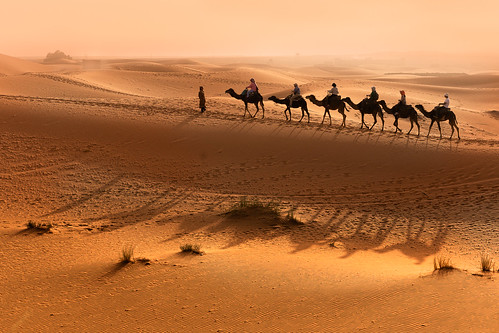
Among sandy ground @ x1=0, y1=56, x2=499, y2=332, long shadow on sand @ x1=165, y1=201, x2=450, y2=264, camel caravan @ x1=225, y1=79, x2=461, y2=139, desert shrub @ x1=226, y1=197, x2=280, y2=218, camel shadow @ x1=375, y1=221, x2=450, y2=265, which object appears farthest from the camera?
camel caravan @ x1=225, y1=79, x2=461, y2=139

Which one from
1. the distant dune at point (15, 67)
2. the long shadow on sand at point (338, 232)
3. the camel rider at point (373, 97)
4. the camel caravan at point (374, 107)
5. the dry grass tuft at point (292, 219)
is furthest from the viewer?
the distant dune at point (15, 67)

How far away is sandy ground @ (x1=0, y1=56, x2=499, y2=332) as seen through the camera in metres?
5.90

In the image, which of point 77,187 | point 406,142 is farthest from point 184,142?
point 406,142

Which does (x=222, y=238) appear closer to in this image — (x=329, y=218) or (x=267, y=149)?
(x=329, y=218)

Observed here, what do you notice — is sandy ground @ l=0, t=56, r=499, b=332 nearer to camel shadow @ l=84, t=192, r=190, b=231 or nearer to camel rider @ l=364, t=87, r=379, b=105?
camel shadow @ l=84, t=192, r=190, b=231

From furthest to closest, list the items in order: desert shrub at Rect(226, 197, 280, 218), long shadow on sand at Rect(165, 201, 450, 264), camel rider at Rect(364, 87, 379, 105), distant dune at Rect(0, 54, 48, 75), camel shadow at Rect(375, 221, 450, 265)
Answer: distant dune at Rect(0, 54, 48, 75) → camel rider at Rect(364, 87, 379, 105) → desert shrub at Rect(226, 197, 280, 218) → long shadow on sand at Rect(165, 201, 450, 264) → camel shadow at Rect(375, 221, 450, 265)

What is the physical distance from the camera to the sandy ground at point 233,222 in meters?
5.90

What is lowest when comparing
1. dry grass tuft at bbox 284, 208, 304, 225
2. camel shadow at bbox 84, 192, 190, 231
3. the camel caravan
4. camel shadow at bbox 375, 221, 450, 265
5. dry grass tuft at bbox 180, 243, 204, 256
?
camel shadow at bbox 84, 192, 190, 231

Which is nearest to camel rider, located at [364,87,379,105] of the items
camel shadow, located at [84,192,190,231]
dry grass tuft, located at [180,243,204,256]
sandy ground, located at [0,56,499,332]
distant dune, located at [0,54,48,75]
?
sandy ground, located at [0,56,499,332]

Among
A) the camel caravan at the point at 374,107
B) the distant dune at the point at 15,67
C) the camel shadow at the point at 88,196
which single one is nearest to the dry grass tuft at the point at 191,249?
the camel shadow at the point at 88,196

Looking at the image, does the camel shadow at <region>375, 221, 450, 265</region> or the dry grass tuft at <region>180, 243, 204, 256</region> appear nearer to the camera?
the dry grass tuft at <region>180, 243, 204, 256</region>

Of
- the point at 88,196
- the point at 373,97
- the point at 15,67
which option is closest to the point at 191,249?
the point at 88,196

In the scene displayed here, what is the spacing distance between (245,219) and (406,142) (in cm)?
1154

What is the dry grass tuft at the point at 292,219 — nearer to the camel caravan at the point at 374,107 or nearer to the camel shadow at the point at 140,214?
the camel shadow at the point at 140,214
